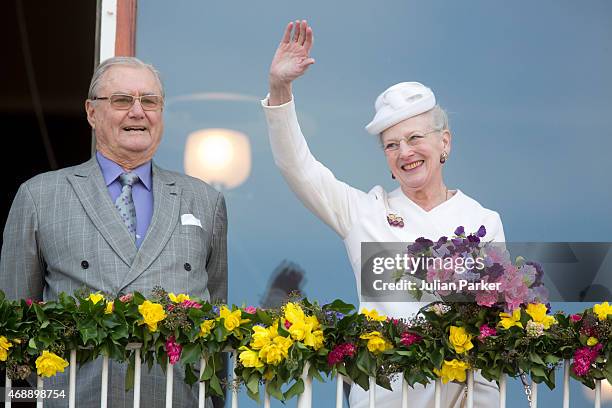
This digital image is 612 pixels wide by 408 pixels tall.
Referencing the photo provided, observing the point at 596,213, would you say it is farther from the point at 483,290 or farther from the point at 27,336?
the point at 27,336

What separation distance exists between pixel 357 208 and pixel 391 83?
1870 millimetres

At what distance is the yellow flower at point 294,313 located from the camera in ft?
13.2

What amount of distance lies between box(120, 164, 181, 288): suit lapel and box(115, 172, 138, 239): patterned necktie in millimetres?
73

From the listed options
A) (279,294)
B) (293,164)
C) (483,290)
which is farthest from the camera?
(279,294)

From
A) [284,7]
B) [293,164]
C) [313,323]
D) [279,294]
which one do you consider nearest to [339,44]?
[284,7]

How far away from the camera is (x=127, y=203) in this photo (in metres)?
4.58

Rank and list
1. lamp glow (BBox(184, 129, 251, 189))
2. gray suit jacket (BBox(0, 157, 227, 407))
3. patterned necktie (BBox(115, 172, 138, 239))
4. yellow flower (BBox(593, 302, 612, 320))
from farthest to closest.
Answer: lamp glow (BBox(184, 129, 251, 189))
patterned necktie (BBox(115, 172, 138, 239))
gray suit jacket (BBox(0, 157, 227, 407))
yellow flower (BBox(593, 302, 612, 320))

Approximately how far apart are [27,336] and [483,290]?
1376 millimetres

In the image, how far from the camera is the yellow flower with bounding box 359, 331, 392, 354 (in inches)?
159

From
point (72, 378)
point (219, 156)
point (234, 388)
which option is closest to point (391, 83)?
point (219, 156)

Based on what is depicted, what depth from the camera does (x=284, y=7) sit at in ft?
21.5

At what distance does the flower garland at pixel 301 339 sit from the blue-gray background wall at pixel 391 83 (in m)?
2.34

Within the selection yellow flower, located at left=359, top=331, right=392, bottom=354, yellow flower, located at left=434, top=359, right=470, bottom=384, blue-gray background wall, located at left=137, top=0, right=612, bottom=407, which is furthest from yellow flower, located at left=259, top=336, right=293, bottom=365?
blue-gray background wall, located at left=137, top=0, right=612, bottom=407

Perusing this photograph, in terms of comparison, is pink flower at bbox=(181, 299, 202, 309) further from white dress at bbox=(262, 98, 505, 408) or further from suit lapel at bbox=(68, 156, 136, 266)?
white dress at bbox=(262, 98, 505, 408)
